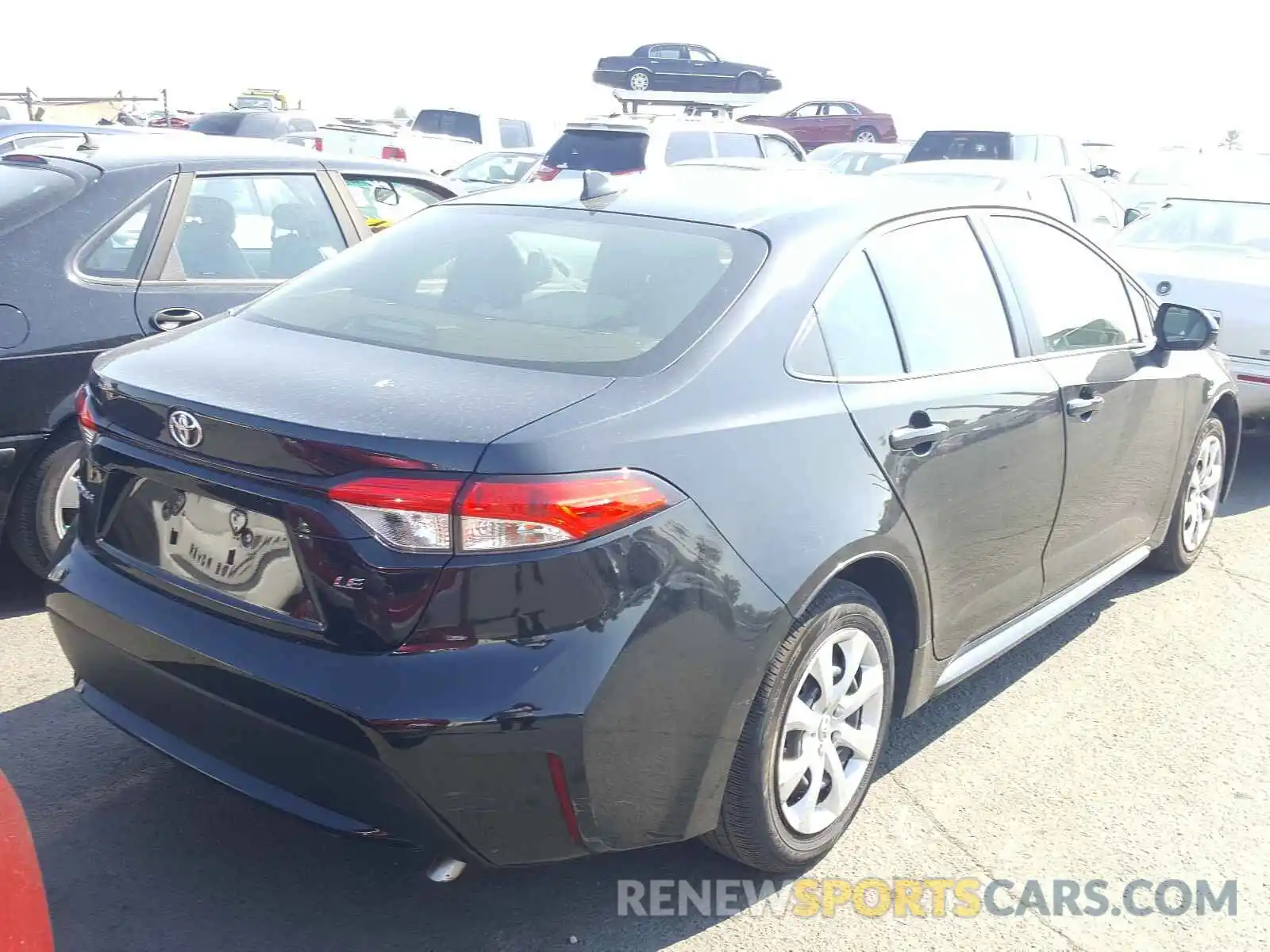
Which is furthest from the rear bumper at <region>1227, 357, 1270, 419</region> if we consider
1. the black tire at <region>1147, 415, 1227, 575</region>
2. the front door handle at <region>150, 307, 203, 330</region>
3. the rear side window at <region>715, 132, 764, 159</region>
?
the rear side window at <region>715, 132, 764, 159</region>

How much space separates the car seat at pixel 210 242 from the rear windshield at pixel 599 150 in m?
8.43

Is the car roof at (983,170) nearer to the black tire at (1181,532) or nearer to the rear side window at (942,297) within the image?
the black tire at (1181,532)

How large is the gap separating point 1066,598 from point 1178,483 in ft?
3.67

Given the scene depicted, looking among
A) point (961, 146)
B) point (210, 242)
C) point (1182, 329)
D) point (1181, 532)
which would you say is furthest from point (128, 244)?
→ point (961, 146)

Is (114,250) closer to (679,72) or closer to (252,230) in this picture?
(252,230)

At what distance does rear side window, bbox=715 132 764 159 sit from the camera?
14.5m

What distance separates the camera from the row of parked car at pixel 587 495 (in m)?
2.43

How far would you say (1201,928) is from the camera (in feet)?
10.0

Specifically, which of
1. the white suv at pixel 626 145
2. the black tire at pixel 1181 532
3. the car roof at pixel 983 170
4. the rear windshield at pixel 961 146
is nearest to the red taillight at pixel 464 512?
the black tire at pixel 1181 532

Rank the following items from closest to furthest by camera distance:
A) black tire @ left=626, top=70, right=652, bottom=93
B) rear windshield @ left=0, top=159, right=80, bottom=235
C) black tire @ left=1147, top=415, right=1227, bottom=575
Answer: rear windshield @ left=0, top=159, right=80, bottom=235, black tire @ left=1147, top=415, right=1227, bottom=575, black tire @ left=626, top=70, right=652, bottom=93

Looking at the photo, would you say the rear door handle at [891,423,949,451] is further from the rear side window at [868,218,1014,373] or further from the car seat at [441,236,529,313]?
the car seat at [441,236,529,313]

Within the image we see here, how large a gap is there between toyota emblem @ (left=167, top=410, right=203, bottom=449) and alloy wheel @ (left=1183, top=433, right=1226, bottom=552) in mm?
4061

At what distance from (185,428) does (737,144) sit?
1297cm

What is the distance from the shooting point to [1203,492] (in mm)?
5441
